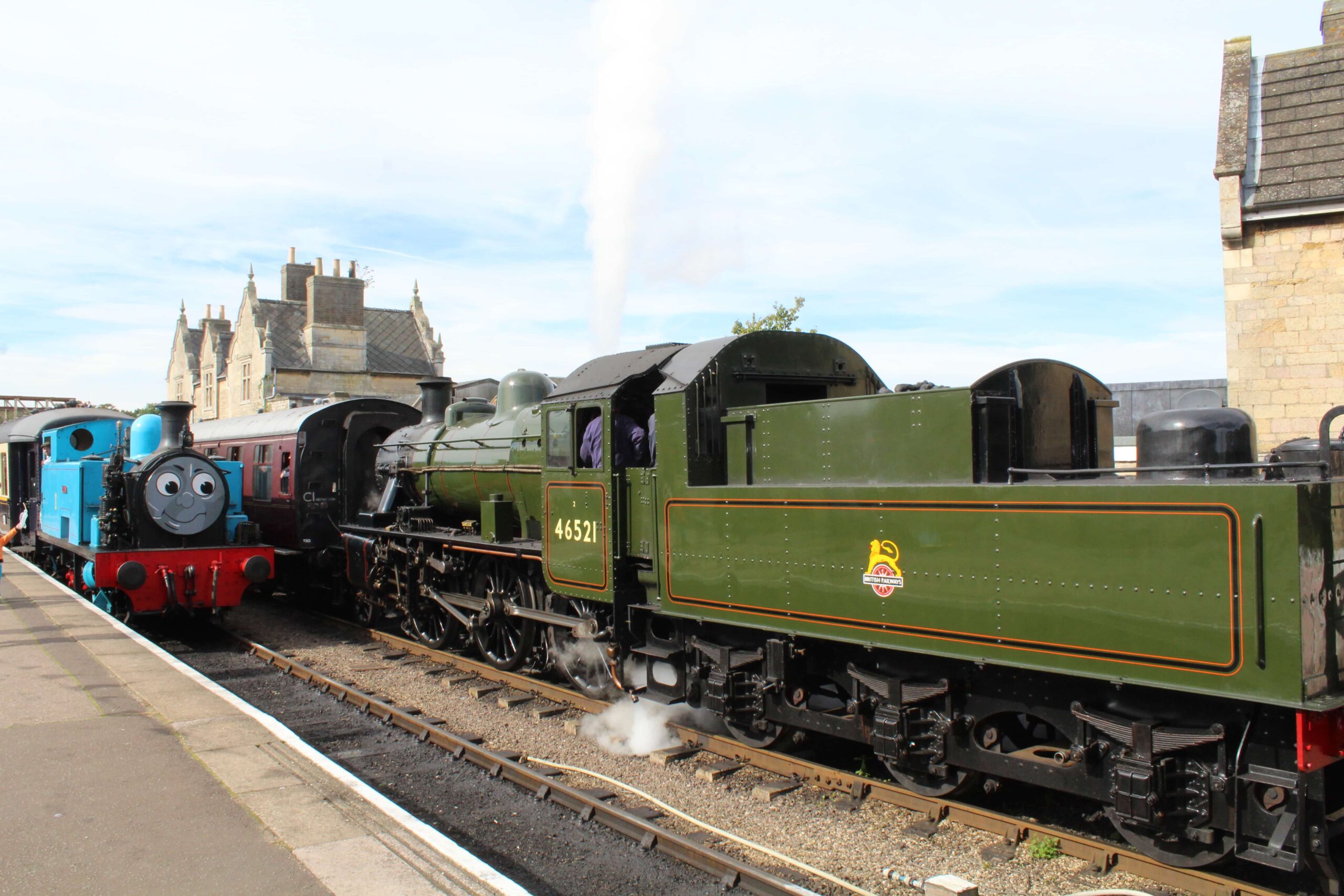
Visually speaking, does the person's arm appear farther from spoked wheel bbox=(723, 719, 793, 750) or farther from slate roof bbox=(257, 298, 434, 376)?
slate roof bbox=(257, 298, 434, 376)

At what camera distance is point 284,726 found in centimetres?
697

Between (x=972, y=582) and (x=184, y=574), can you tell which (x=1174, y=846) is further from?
(x=184, y=574)

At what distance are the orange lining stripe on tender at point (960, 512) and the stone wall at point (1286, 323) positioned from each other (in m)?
9.57

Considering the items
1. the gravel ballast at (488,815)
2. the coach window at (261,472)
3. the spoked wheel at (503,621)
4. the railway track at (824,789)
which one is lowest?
the gravel ballast at (488,815)

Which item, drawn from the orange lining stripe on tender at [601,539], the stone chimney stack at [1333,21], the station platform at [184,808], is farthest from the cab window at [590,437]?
the stone chimney stack at [1333,21]

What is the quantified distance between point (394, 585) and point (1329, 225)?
13.2 meters

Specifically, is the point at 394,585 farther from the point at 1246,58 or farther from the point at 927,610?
the point at 1246,58

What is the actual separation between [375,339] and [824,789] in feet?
124

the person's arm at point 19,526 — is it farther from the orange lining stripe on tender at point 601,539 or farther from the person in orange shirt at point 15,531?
the orange lining stripe on tender at point 601,539

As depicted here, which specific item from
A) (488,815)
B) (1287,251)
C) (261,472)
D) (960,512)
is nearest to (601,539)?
(488,815)

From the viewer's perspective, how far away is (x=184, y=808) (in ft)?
17.8

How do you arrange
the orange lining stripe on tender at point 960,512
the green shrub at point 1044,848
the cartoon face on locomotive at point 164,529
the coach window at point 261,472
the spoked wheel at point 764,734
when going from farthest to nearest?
the coach window at point 261,472 < the cartoon face on locomotive at point 164,529 < the spoked wheel at point 764,734 < the green shrub at point 1044,848 < the orange lining stripe on tender at point 960,512

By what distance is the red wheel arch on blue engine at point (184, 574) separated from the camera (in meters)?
12.1

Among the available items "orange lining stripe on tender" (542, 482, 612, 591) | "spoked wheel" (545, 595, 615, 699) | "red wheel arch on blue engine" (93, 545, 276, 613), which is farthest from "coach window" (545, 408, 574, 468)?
"red wheel arch on blue engine" (93, 545, 276, 613)
